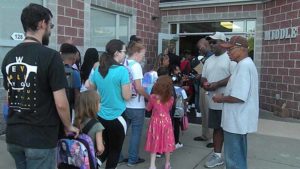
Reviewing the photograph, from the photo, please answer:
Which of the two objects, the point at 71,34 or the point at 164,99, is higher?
the point at 71,34

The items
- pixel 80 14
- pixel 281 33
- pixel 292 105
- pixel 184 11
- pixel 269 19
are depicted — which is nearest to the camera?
pixel 80 14

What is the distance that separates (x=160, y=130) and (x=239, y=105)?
1165mm

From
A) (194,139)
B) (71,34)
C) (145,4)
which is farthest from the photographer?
(145,4)

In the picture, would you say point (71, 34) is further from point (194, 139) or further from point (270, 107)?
point (270, 107)

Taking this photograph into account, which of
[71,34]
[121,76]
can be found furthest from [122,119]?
[71,34]

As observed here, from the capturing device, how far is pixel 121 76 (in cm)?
400

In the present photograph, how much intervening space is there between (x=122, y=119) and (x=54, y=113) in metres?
1.62

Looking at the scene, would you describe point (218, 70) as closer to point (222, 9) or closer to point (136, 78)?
point (136, 78)

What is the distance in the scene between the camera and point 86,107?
3.21 meters

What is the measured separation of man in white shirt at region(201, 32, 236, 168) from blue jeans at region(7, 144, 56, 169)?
2.89m

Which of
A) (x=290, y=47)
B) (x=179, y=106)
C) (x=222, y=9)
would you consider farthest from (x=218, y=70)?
(x=222, y=9)

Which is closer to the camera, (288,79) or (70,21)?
(70,21)

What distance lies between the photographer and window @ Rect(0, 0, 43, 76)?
6297 millimetres

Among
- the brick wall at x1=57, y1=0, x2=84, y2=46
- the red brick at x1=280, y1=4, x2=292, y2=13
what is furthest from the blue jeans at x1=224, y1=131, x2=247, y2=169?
the red brick at x1=280, y1=4, x2=292, y2=13
